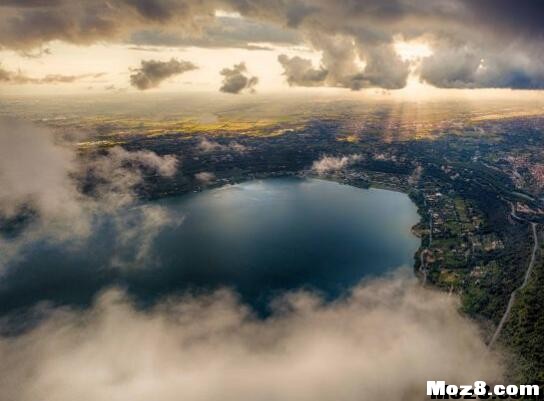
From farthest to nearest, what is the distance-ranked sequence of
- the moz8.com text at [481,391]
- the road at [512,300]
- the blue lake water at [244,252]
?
1. the blue lake water at [244,252]
2. the road at [512,300]
3. the moz8.com text at [481,391]

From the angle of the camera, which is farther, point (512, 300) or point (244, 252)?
point (244, 252)

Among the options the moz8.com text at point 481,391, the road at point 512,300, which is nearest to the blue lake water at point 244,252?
the road at point 512,300

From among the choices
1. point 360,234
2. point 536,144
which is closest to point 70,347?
point 360,234

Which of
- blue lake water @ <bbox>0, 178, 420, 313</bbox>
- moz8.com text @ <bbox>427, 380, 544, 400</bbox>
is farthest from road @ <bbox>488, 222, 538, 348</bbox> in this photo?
blue lake water @ <bbox>0, 178, 420, 313</bbox>

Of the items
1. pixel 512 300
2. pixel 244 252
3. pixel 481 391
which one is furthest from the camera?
pixel 244 252

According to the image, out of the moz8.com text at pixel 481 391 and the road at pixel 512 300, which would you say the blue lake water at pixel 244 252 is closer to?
the road at pixel 512 300

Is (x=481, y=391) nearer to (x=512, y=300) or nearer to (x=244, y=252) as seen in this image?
(x=512, y=300)

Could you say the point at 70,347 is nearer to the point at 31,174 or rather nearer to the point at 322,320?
the point at 322,320

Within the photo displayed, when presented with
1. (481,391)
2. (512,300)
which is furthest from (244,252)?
(481,391)
